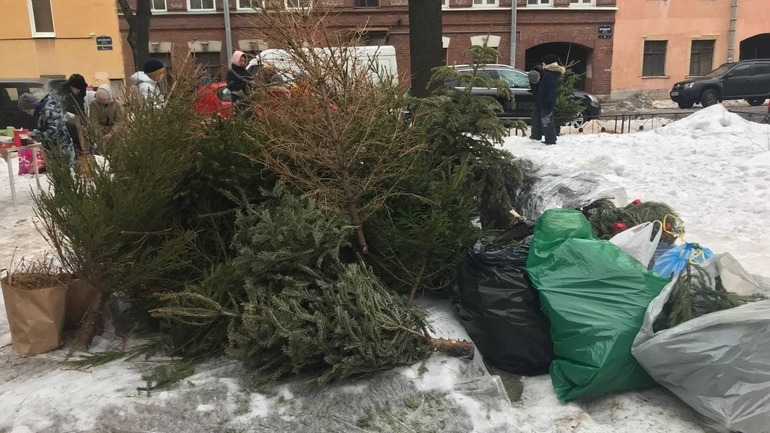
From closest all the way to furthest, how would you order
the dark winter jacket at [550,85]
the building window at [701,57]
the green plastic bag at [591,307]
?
1. the green plastic bag at [591,307]
2. the dark winter jacket at [550,85]
3. the building window at [701,57]

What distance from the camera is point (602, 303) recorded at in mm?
3172

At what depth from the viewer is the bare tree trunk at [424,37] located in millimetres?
7348

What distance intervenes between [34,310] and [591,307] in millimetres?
3112

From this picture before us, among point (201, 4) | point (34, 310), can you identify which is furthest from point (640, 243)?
point (201, 4)

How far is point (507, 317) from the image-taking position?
332 cm

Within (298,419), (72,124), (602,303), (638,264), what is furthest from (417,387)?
(72,124)

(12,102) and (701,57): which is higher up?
(701,57)

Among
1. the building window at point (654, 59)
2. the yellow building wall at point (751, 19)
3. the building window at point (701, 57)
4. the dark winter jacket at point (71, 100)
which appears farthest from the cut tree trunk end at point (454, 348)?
the yellow building wall at point (751, 19)

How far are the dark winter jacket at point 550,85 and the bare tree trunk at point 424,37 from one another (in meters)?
2.11

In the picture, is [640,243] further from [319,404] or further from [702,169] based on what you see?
[702,169]

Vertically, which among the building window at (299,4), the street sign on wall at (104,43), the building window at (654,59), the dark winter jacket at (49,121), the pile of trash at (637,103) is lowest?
the pile of trash at (637,103)

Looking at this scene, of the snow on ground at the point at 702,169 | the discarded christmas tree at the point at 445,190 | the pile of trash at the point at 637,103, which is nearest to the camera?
the discarded christmas tree at the point at 445,190

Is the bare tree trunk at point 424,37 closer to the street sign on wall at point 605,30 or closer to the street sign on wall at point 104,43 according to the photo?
the street sign on wall at point 104,43

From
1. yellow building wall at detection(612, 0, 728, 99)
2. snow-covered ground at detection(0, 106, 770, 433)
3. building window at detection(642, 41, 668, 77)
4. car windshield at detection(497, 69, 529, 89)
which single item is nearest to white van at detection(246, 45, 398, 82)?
snow-covered ground at detection(0, 106, 770, 433)
